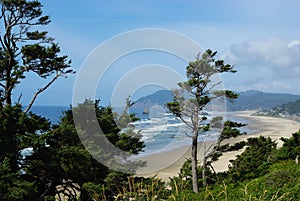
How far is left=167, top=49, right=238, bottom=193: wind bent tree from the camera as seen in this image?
13.1 m

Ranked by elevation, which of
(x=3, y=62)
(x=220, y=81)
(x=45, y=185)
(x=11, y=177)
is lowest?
(x=45, y=185)

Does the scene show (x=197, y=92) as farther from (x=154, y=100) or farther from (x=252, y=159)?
(x=252, y=159)

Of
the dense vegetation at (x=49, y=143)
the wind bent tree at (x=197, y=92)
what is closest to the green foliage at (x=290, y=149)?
the dense vegetation at (x=49, y=143)

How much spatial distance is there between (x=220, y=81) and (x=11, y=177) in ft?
26.7

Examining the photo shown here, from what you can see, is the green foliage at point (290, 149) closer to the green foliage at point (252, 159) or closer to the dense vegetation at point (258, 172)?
the dense vegetation at point (258, 172)

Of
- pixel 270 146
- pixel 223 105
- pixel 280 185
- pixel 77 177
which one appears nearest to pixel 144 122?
pixel 223 105

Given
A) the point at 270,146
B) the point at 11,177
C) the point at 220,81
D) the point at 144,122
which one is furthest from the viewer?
the point at 270,146

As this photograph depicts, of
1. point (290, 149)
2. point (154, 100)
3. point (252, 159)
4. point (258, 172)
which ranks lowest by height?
point (252, 159)

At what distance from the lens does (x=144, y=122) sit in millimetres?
16422

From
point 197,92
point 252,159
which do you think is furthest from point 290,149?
point 197,92

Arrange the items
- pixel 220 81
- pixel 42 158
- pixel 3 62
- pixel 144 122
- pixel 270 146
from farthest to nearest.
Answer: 1. pixel 270 146
2. pixel 144 122
3. pixel 220 81
4. pixel 3 62
5. pixel 42 158

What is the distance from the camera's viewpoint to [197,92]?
13312 mm

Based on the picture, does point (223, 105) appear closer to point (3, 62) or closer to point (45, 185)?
point (45, 185)

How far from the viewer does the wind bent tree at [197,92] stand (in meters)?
13.1
